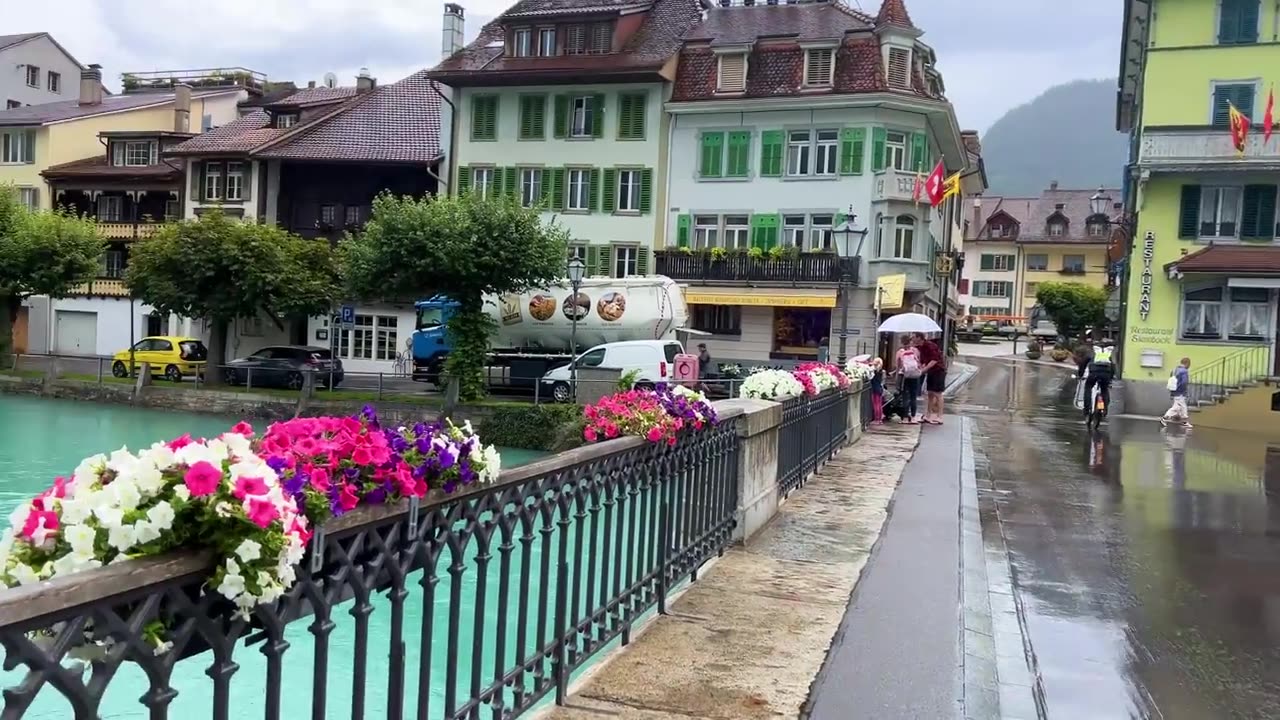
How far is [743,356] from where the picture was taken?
38.2 metres

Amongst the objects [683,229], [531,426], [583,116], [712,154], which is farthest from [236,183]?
[531,426]

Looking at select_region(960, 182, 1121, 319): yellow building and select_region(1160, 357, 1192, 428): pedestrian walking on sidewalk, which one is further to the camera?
select_region(960, 182, 1121, 319): yellow building

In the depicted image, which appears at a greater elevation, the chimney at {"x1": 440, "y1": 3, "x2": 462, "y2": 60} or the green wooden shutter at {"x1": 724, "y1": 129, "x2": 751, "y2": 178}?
the chimney at {"x1": 440, "y1": 3, "x2": 462, "y2": 60}

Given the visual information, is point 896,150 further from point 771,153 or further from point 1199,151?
point 1199,151

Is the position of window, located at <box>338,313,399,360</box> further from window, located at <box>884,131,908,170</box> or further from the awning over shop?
window, located at <box>884,131,908,170</box>

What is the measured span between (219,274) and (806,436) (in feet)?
87.1

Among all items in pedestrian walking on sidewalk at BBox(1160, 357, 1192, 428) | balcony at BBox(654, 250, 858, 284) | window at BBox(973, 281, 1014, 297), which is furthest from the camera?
window at BBox(973, 281, 1014, 297)

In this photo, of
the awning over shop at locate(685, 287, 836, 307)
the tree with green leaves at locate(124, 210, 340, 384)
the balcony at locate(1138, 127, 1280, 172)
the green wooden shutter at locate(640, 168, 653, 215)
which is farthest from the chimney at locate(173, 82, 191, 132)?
the balcony at locate(1138, 127, 1280, 172)

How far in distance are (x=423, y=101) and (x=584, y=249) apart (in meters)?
11.9

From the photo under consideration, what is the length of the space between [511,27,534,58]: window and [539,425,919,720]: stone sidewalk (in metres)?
33.8

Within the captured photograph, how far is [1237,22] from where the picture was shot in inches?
1177

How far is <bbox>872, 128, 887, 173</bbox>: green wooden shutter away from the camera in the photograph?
3628cm

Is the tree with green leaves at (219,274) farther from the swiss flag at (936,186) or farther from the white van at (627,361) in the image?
the swiss flag at (936,186)

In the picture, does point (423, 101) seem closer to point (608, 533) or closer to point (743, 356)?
point (743, 356)
